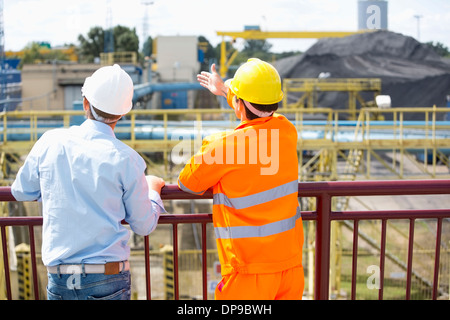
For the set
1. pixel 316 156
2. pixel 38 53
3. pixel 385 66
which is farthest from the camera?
pixel 38 53

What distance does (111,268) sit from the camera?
2102 mm

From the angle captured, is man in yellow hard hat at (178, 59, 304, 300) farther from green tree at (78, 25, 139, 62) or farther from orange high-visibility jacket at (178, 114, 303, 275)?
green tree at (78, 25, 139, 62)

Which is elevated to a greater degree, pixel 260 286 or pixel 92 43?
pixel 92 43

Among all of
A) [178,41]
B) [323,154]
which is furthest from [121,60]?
[323,154]

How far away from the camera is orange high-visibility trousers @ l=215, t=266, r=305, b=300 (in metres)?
2.25

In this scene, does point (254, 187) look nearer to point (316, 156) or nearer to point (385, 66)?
point (316, 156)

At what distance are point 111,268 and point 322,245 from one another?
129 cm

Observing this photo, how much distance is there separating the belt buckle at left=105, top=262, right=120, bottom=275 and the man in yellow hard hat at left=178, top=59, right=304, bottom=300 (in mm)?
475

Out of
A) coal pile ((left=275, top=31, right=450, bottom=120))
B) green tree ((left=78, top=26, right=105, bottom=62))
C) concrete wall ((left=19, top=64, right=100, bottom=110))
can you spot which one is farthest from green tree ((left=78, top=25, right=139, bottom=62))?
concrete wall ((left=19, top=64, right=100, bottom=110))

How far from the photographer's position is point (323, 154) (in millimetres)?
12766

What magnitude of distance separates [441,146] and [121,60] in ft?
87.8

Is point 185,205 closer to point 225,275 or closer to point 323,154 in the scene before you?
point 323,154

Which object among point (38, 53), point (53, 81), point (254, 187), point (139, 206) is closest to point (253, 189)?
point (254, 187)

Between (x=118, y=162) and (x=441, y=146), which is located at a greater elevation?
(x=118, y=162)
